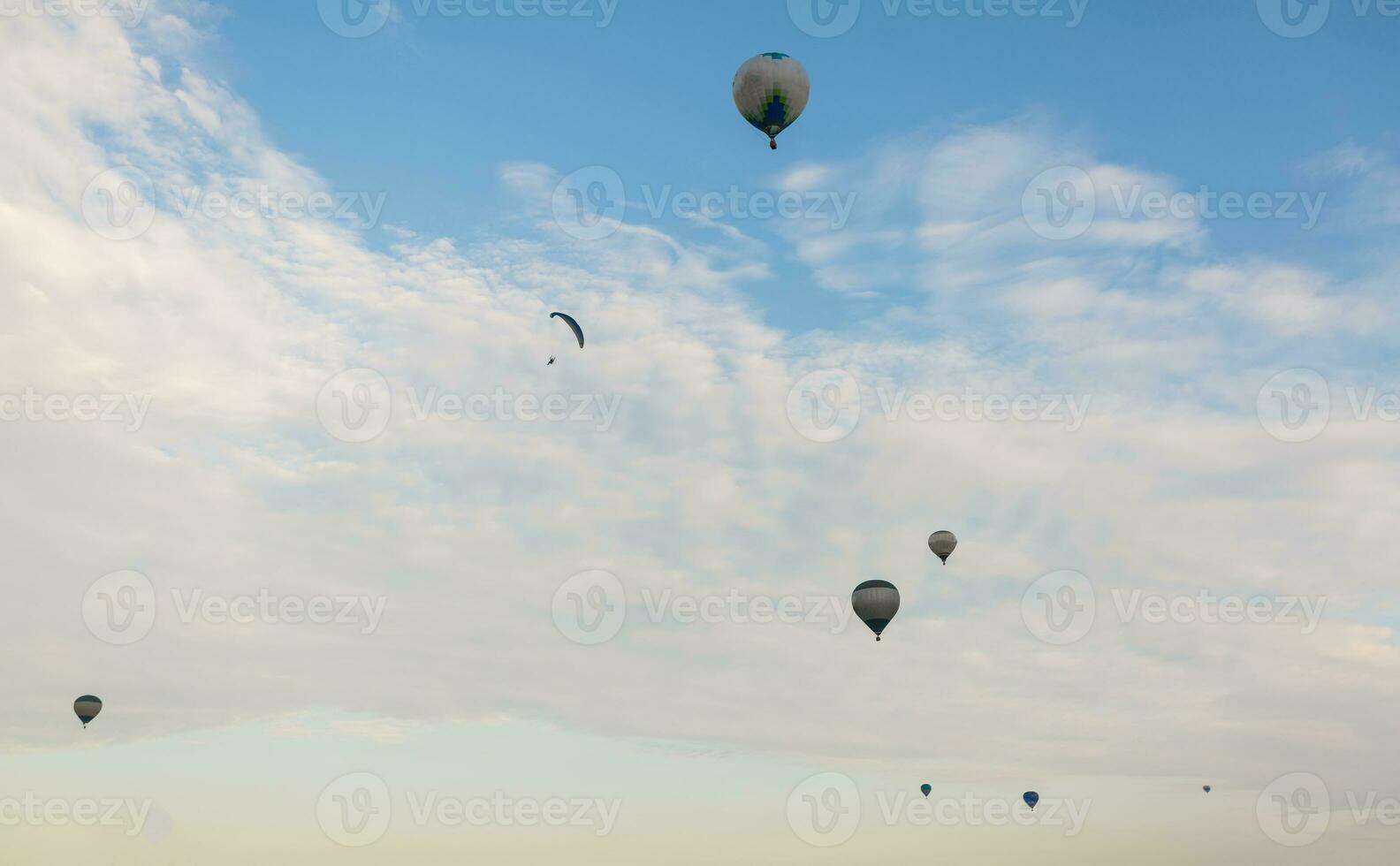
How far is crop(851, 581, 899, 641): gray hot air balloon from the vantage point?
3191 inches

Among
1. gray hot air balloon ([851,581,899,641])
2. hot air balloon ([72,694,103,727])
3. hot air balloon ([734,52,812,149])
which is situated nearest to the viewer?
hot air balloon ([734,52,812,149])

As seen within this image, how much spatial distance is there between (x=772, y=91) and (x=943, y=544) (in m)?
40.1

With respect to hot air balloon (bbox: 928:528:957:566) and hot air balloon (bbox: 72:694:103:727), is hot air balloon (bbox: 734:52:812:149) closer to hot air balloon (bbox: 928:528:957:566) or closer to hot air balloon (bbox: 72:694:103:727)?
hot air balloon (bbox: 928:528:957:566)

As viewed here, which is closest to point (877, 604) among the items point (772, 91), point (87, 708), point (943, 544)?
point (943, 544)

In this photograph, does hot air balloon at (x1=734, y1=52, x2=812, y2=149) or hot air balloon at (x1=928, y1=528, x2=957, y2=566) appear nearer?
hot air balloon at (x1=734, y1=52, x2=812, y2=149)

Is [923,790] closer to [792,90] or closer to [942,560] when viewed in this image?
[942,560]

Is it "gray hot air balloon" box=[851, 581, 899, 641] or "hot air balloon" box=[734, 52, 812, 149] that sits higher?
"hot air balloon" box=[734, 52, 812, 149]

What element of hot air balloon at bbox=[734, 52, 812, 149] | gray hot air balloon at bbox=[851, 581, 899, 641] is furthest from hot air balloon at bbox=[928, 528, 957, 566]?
hot air balloon at bbox=[734, 52, 812, 149]

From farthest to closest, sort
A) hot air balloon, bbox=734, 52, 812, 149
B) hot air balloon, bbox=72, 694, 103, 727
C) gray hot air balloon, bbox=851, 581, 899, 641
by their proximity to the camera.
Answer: hot air balloon, bbox=72, 694, 103, 727
gray hot air balloon, bbox=851, 581, 899, 641
hot air balloon, bbox=734, 52, 812, 149

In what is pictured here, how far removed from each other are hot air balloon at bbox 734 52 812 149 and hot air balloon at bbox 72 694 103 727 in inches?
2763

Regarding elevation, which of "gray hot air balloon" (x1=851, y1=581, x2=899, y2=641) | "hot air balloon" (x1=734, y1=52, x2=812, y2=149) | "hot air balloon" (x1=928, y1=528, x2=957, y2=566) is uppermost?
"hot air balloon" (x1=734, y1=52, x2=812, y2=149)

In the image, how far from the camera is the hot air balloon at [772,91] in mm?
68000

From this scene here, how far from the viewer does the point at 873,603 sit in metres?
81.2

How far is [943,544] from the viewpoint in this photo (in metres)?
91.2
